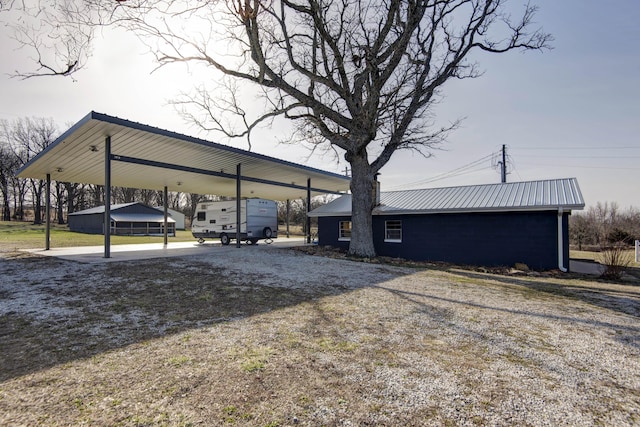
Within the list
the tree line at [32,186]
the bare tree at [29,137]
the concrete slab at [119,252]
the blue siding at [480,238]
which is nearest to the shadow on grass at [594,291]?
the blue siding at [480,238]

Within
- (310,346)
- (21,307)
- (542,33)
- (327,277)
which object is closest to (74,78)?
(21,307)

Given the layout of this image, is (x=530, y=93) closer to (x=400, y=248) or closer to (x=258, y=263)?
(x=400, y=248)

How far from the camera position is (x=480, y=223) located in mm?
13031

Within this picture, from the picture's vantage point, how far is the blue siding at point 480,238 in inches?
460

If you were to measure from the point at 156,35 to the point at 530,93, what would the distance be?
14.7 m

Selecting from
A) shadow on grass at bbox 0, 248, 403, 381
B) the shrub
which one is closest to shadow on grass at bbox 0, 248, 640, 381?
shadow on grass at bbox 0, 248, 403, 381

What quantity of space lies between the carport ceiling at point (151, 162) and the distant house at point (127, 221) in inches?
553

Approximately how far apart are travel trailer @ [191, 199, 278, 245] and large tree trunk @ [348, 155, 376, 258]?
7.60m

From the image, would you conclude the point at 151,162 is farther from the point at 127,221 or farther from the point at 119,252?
the point at 127,221

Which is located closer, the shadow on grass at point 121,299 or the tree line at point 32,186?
the shadow on grass at point 121,299

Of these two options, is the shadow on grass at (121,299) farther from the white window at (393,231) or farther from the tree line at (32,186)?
the tree line at (32,186)

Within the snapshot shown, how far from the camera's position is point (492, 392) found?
284 cm

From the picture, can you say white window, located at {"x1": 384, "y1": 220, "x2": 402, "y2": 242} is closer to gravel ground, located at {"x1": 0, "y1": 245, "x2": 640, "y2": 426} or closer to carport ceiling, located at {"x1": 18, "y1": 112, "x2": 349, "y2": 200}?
carport ceiling, located at {"x1": 18, "y1": 112, "x2": 349, "y2": 200}

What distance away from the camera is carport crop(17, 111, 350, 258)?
10586 mm
